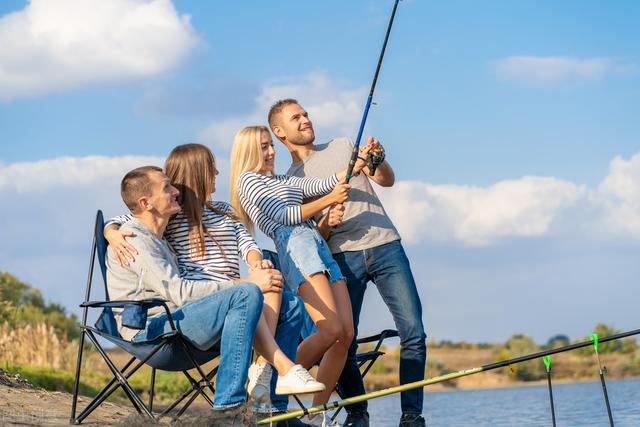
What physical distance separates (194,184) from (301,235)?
1.80 feet

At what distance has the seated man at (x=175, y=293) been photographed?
11.3ft

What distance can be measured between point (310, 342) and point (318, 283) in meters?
0.30

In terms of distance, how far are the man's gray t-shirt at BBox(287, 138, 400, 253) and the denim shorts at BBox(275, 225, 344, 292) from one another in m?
0.27

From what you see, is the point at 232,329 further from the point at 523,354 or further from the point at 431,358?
the point at 523,354

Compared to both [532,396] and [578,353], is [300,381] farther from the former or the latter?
[578,353]

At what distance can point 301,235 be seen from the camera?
423 centimetres

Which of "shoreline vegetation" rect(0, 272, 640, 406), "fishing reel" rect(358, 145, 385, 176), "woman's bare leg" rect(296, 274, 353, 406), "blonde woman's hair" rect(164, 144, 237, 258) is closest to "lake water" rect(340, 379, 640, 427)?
"shoreline vegetation" rect(0, 272, 640, 406)

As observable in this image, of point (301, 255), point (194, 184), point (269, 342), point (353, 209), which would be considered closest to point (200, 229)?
point (194, 184)

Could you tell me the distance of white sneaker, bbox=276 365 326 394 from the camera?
3420 mm

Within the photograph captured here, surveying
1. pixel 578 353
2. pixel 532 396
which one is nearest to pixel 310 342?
pixel 532 396

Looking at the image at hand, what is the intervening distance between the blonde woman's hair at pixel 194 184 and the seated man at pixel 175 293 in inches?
5.6

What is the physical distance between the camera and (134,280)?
3.84 metres

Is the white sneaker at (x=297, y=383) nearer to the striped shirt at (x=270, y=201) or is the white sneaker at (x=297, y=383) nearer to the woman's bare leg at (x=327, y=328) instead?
the woman's bare leg at (x=327, y=328)

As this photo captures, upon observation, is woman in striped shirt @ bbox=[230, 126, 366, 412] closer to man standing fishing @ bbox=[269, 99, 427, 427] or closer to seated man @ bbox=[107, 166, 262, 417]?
man standing fishing @ bbox=[269, 99, 427, 427]
